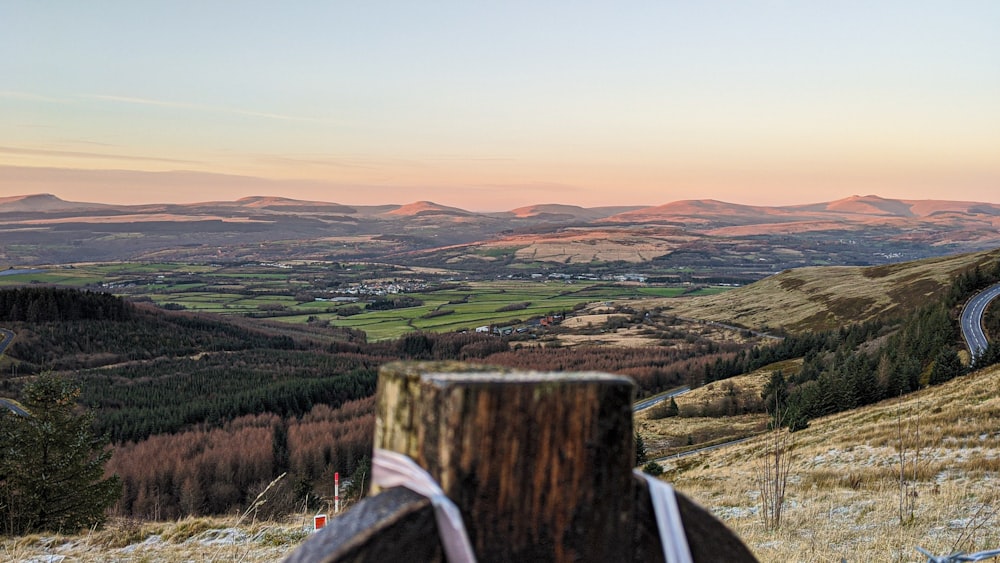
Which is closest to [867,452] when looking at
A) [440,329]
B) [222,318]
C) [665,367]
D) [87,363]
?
[665,367]

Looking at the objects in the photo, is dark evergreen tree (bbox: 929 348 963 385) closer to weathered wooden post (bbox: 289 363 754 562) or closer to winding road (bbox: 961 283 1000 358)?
winding road (bbox: 961 283 1000 358)

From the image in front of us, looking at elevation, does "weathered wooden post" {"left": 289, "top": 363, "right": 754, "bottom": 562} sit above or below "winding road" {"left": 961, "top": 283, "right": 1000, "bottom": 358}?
above

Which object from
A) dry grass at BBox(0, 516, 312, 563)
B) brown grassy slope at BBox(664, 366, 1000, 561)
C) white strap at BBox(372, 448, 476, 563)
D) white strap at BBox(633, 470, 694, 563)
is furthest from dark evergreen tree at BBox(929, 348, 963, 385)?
white strap at BBox(372, 448, 476, 563)

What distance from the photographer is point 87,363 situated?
87312 millimetres

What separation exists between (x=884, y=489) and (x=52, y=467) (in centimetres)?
2243

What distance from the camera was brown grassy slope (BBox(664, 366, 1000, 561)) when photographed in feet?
23.9

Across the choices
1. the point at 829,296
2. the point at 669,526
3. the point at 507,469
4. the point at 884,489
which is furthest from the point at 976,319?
the point at 829,296

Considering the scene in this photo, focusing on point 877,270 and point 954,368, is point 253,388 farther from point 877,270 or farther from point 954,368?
point 877,270

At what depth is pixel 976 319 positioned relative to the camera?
183 ft

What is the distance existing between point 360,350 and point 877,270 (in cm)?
11783

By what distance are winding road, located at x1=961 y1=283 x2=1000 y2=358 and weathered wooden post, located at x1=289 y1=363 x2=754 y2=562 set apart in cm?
5100

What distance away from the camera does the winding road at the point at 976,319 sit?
47.7m

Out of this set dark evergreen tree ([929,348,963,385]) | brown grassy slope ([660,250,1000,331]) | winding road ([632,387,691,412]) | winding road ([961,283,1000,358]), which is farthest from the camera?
brown grassy slope ([660,250,1000,331])

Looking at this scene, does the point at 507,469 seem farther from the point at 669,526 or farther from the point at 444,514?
the point at 669,526
